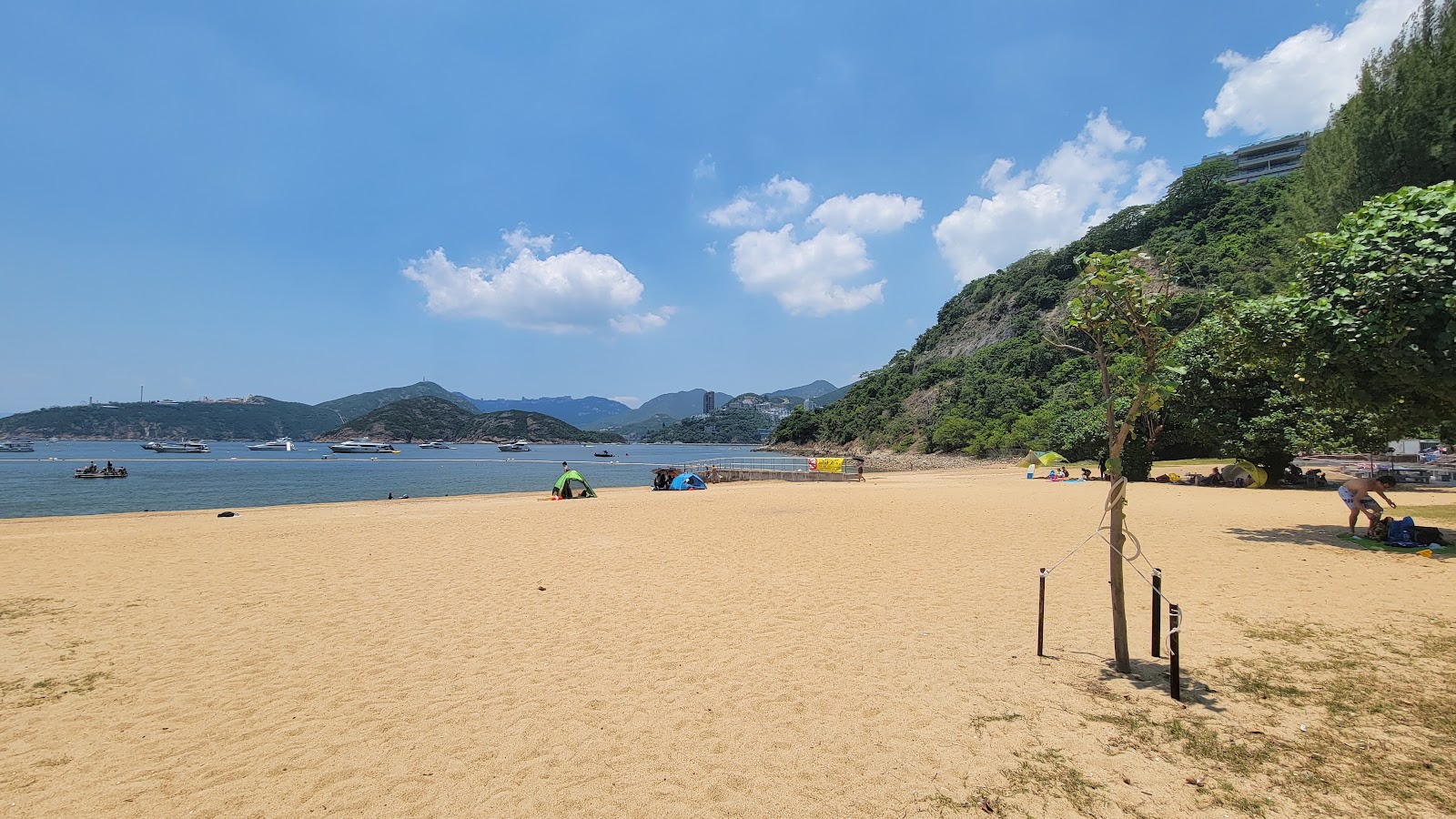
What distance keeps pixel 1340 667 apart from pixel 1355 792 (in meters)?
2.55

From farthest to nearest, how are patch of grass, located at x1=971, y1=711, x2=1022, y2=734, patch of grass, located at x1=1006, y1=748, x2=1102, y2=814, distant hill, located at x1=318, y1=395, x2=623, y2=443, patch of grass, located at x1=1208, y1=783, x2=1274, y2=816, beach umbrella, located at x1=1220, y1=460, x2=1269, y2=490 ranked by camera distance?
distant hill, located at x1=318, y1=395, x2=623, y2=443, beach umbrella, located at x1=1220, y1=460, x2=1269, y2=490, patch of grass, located at x1=971, y1=711, x2=1022, y2=734, patch of grass, located at x1=1006, y1=748, x2=1102, y2=814, patch of grass, located at x1=1208, y1=783, x2=1274, y2=816

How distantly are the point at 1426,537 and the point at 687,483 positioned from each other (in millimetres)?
26140

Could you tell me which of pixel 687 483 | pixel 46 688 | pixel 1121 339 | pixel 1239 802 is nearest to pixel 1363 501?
pixel 1121 339

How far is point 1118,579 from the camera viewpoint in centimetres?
525

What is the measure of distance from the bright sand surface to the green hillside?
2165mm

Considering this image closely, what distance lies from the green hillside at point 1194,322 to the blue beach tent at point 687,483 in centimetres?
1745

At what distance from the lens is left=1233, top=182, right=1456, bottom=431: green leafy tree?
23.5ft

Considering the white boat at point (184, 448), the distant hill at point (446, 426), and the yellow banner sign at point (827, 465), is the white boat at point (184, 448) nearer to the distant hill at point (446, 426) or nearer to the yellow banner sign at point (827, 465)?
the distant hill at point (446, 426)

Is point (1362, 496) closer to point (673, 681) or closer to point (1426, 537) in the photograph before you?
point (1426, 537)

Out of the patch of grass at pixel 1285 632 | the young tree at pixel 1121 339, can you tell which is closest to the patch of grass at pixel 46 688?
the young tree at pixel 1121 339

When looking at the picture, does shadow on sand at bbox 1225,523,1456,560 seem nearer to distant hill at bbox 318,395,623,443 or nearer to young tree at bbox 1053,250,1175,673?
young tree at bbox 1053,250,1175,673

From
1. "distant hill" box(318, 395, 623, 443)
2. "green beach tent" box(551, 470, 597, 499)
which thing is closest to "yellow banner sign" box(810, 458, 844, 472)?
"green beach tent" box(551, 470, 597, 499)

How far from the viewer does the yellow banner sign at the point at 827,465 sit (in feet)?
120

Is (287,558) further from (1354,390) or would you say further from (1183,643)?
(1354,390)
